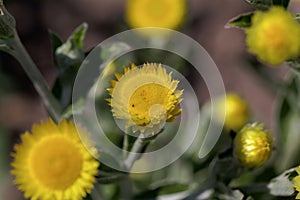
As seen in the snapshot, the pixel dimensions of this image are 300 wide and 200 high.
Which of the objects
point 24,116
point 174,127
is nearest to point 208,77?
point 174,127

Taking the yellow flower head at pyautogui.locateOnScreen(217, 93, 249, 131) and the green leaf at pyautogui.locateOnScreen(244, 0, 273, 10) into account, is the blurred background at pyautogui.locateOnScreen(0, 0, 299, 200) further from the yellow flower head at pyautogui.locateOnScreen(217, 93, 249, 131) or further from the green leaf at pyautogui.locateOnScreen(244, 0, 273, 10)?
the green leaf at pyautogui.locateOnScreen(244, 0, 273, 10)

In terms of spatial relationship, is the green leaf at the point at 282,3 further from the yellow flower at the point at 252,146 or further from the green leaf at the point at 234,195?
the green leaf at the point at 234,195

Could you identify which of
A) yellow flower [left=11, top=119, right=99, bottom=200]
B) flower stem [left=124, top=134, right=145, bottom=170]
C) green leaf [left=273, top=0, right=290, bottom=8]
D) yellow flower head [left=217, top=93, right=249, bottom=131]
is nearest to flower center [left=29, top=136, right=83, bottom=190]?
yellow flower [left=11, top=119, right=99, bottom=200]

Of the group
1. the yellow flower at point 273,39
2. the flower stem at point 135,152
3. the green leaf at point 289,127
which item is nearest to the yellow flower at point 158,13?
the green leaf at point 289,127

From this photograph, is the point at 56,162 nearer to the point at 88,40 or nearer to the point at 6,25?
the point at 6,25

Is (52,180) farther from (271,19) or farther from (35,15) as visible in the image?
(35,15)

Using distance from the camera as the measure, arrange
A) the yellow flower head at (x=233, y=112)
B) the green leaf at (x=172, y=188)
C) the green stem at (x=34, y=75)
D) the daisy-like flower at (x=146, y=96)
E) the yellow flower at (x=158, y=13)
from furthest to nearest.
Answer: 1. the yellow flower at (x=158, y=13)
2. the yellow flower head at (x=233, y=112)
3. the green leaf at (x=172, y=188)
4. the green stem at (x=34, y=75)
5. the daisy-like flower at (x=146, y=96)
